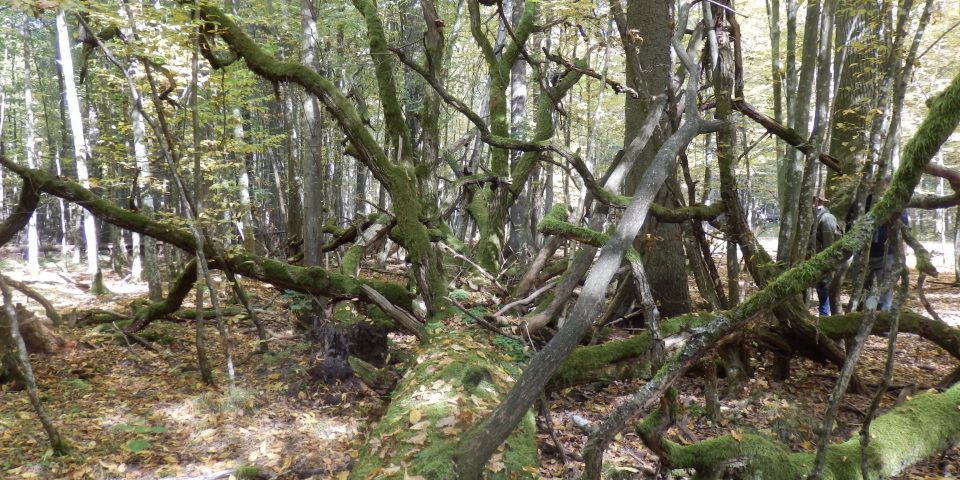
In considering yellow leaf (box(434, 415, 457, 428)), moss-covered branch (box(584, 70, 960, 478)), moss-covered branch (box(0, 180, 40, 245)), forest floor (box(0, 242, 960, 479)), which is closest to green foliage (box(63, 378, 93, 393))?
forest floor (box(0, 242, 960, 479))

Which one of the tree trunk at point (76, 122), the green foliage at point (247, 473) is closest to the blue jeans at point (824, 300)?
the green foliage at point (247, 473)

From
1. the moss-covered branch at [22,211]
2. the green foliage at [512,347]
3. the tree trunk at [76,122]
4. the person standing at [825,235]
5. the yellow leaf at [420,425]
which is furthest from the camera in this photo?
the tree trunk at [76,122]

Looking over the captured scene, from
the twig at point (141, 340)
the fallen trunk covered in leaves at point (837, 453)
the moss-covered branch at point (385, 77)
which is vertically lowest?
the twig at point (141, 340)

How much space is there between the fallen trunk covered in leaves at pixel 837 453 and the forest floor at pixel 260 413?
50cm

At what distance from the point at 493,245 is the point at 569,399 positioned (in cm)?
339

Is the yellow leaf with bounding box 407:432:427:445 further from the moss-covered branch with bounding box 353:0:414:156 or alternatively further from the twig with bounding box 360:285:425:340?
the moss-covered branch with bounding box 353:0:414:156

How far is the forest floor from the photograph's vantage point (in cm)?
423

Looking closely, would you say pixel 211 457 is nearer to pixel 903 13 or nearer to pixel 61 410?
pixel 61 410

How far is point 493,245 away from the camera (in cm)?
862

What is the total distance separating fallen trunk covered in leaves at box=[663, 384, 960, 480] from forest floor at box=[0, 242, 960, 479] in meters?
0.50

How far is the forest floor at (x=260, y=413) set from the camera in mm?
4227

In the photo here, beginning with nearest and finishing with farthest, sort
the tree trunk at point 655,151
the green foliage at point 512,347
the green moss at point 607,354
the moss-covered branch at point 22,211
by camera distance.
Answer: the green moss at point 607,354 < the green foliage at point 512,347 < the moss-covered branch at point 22,211 < the tree trunk at point 655,151

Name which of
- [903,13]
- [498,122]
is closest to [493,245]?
[498,122]

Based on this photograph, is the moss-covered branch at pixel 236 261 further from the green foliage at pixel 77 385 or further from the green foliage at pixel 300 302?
the green foliage at pixel 77 385
